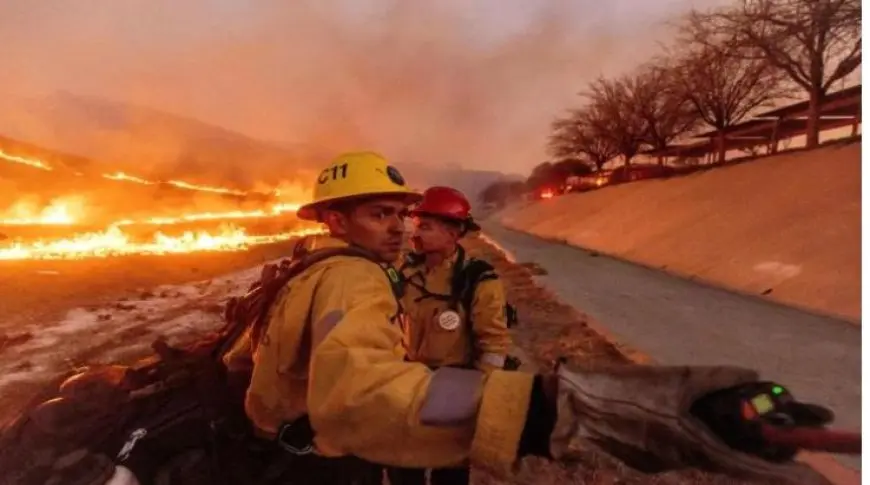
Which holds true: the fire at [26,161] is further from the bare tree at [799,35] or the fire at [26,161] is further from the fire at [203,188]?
the bare tree at [799,35]

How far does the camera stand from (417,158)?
93.4 inches

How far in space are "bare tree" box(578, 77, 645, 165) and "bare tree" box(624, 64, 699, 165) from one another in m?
0.02

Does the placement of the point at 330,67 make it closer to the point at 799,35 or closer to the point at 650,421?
the point at 799,35

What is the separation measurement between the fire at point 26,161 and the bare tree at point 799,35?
223 cm

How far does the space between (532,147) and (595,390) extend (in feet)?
6.29

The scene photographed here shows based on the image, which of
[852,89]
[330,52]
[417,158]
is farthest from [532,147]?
[852,89]

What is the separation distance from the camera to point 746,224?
247 centimetres

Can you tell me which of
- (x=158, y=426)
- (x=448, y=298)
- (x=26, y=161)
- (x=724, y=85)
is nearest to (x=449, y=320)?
(x=448, y=298)

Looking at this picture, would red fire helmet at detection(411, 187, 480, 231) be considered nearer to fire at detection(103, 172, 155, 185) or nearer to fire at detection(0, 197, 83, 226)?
fire at detection(0, 197, 83, 226)

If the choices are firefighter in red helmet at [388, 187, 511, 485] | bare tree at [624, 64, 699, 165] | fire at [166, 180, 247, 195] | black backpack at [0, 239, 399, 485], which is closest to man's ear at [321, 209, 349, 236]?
black backpack at [0, 239, 399, 485]

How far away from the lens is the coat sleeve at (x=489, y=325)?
158cm

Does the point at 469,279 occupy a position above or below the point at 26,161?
below

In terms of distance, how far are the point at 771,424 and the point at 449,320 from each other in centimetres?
105

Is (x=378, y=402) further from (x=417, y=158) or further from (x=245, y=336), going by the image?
(x=417, y=158)
